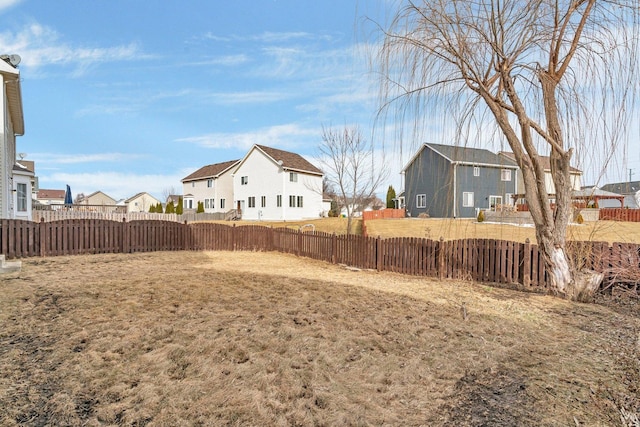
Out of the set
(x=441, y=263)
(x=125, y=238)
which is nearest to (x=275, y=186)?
(x=125, y=238)

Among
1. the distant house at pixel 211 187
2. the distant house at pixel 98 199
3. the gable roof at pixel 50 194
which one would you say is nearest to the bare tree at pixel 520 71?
the distant house at pixel 211 187

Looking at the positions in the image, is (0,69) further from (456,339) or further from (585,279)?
(585,279)

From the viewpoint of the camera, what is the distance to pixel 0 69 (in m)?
10.6

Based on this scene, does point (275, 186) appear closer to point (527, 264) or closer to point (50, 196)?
point (527, 264)

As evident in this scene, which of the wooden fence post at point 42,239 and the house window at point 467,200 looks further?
the house window at point 467,200

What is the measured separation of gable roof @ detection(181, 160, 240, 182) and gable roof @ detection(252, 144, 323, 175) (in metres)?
6.38

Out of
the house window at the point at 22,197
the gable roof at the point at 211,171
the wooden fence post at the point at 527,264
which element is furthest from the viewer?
the gable roof at the point at 211,171

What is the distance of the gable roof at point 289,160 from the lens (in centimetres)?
3179

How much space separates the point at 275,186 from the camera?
31594 mm

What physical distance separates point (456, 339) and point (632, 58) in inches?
152

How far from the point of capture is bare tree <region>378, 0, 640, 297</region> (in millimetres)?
4090

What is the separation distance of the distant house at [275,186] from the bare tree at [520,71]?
2559 centimetres

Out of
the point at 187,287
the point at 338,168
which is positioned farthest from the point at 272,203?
the point at 187,287

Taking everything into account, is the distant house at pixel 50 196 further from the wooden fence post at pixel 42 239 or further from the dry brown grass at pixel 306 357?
the dry brown grass at pixel 306 357
